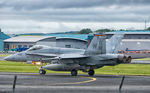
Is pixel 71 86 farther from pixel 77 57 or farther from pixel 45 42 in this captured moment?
pixel 45 42

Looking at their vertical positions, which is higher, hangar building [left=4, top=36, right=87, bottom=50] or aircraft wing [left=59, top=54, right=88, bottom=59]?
hangar building [left=4, top=36, right=87, bottom=50]

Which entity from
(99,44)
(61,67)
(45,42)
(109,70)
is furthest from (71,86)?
(45,42)

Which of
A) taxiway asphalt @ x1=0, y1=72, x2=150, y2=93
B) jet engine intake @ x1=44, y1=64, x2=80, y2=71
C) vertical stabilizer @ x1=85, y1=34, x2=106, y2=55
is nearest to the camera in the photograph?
taxiway asphalt @ x1=0, y1=72, x2=150, y2=93

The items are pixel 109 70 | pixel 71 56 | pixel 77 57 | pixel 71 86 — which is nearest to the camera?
pixel 71 86

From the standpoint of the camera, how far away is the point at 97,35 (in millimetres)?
33969

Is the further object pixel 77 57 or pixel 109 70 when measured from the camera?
pixel 109 70

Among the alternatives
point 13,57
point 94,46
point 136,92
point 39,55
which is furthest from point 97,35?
point 136,92

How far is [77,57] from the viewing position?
1361 inches

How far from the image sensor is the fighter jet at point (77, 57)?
110 ft

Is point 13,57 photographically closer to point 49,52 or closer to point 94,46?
point 49,52

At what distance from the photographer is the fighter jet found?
110ft

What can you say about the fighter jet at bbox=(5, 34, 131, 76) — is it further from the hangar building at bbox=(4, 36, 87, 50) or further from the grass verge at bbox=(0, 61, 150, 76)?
the hangar building at bbox=(4, 36, 87, 50)

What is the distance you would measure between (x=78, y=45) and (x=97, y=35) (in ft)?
235

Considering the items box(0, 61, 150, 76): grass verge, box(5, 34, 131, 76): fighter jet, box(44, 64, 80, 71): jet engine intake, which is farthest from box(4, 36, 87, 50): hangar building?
box(44, 64, 80, 71): jet engine intake
